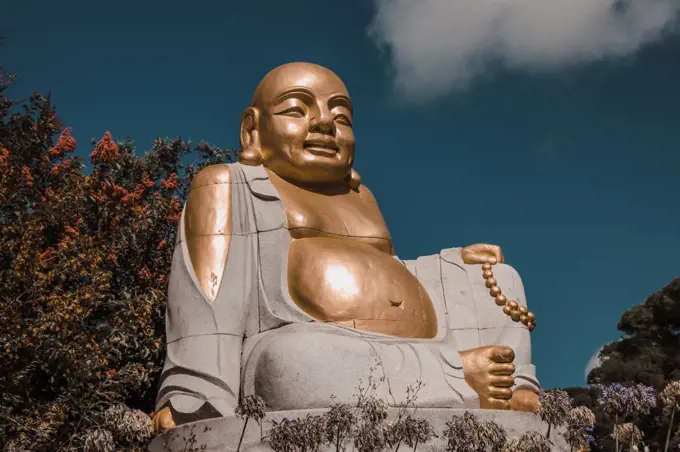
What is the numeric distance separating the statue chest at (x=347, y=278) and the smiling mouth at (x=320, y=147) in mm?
470

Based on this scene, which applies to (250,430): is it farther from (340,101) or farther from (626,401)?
(340,101)

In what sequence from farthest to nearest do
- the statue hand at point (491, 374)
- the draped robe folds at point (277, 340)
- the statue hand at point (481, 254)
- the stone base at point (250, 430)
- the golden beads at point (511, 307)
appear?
the statue hand at point (481, 254)
the golden beads at point (511, 307)
the statue hand at point (491, 374)
the draped robe folds at point (277, 340)
the stone base at point (250, 430)

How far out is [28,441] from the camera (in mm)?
8953

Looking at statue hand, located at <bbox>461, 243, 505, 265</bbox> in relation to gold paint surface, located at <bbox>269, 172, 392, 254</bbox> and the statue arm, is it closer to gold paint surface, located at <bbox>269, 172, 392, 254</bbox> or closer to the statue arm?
gold paint surface, located at <bbox>269, 172, 392, 254</bbox>

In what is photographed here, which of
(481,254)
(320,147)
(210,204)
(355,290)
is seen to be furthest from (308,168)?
(481,254)

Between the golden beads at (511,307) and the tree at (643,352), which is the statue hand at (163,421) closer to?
the golden beads at (511,307)

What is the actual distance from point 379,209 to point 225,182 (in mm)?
1988

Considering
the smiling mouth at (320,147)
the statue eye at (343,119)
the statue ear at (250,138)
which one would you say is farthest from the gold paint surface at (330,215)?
the statue eye at (343,119)

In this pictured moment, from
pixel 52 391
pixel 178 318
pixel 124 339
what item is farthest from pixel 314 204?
pixel 52 391

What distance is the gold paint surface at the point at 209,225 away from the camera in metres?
7.55

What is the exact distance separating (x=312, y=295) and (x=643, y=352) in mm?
13514

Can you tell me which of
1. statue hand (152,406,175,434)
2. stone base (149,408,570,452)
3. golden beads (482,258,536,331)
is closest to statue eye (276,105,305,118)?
golden beads (482,258,536,331)

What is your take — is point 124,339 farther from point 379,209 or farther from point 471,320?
point 471,320

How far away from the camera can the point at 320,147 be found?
8.57 m
